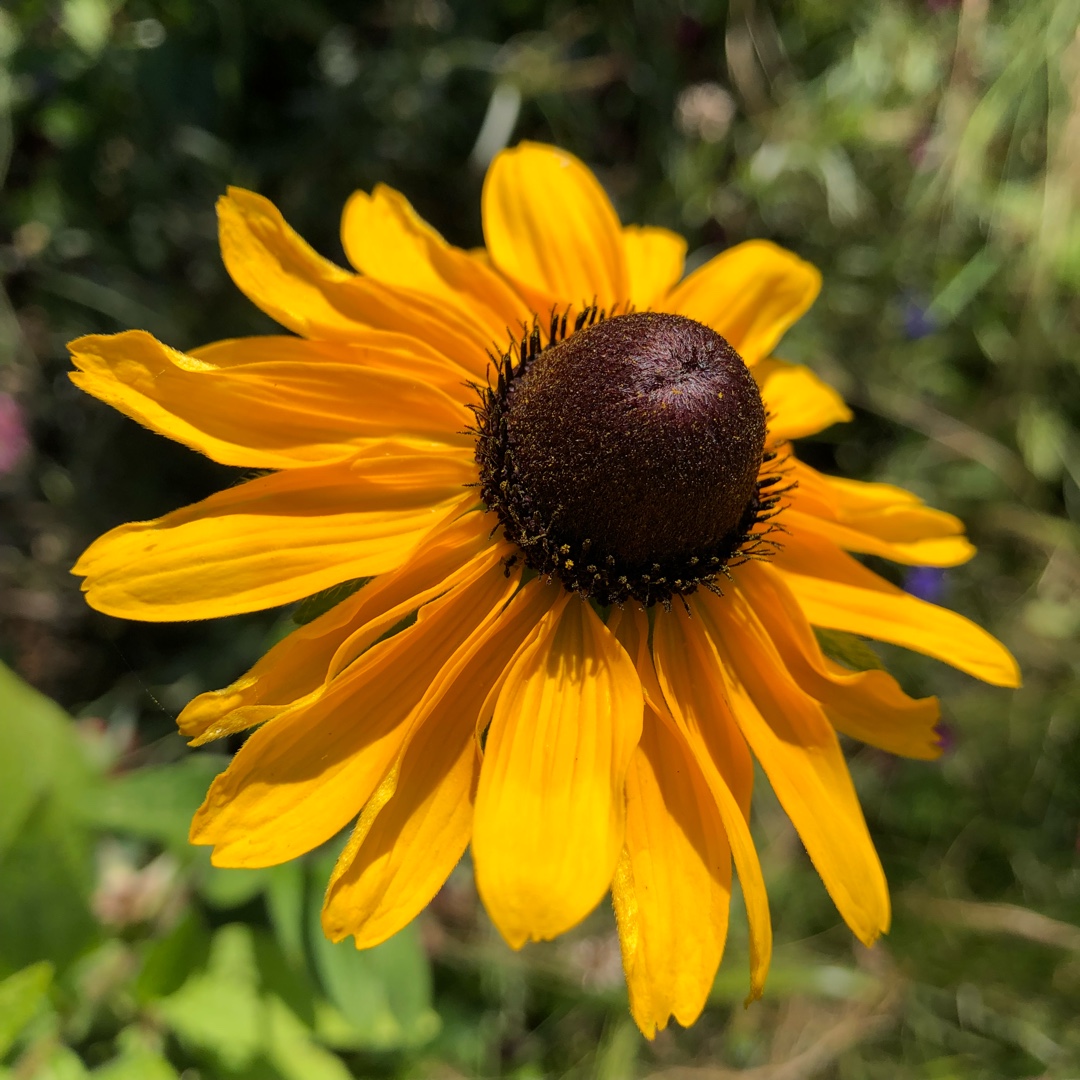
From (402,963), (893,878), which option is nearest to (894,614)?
(402,963)

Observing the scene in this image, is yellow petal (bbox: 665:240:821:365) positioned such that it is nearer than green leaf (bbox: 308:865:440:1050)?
No

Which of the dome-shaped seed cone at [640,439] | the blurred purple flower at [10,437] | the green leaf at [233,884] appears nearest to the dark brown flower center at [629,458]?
the dome-shaped seed cone at [640,439]

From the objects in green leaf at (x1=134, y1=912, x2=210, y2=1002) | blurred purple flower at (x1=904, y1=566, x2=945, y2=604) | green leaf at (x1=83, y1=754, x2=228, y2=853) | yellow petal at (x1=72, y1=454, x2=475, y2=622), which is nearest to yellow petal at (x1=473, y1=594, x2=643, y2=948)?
yellow petal at (x1=72, y1=454, x2=475, y2=622)

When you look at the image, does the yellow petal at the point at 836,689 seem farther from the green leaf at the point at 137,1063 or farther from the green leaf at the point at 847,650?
the green leaf at the point at 137,1063

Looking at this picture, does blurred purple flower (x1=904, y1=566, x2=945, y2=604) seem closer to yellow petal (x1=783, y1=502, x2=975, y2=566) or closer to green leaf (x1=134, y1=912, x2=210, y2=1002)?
yellow petal (x1=783, y1=502, x2=975, y2=566)

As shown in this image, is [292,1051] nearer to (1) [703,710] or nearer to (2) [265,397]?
(1) [703,710]
